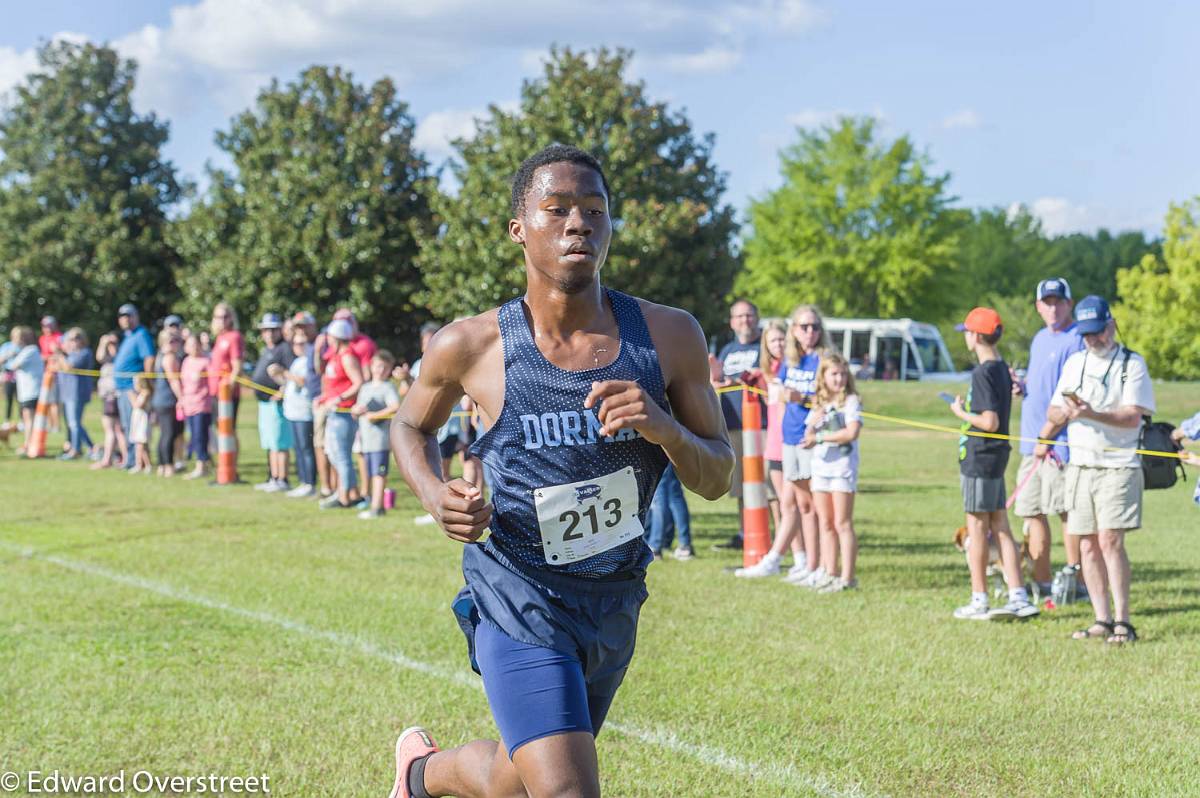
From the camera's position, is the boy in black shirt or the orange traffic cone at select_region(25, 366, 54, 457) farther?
the orange traffic cone at select_region(25, 366, 54, 457)

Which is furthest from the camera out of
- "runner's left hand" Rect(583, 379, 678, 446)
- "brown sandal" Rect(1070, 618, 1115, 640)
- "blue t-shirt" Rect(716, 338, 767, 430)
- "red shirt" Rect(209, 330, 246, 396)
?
"red shirt" Rect(209, 330, 246, 396)

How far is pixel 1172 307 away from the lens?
1892 inches

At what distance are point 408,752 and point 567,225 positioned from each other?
1.97m

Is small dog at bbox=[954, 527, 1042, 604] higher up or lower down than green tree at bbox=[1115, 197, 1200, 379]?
lower down

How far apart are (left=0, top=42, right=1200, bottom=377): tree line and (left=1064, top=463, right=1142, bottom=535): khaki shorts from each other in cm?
3023

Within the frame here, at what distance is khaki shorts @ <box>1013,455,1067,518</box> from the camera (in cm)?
899

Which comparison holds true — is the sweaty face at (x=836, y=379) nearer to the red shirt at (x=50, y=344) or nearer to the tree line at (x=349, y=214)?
the red shirt at (x=50, y=344)

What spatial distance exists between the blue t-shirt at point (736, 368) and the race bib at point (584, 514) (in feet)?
26.4

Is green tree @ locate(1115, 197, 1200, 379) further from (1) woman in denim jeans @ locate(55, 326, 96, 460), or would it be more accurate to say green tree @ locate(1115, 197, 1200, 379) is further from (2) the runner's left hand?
(2) the runner's left hand

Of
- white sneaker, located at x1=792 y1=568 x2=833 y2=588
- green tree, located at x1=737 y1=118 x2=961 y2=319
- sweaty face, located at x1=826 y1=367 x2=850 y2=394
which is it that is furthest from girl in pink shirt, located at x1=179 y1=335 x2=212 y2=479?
green tree, located at x1=737 y1=118 x2=961 y2=319

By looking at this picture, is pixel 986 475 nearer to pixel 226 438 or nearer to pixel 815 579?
pixel 815 579

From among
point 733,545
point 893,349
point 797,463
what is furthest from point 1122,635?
point 893,349

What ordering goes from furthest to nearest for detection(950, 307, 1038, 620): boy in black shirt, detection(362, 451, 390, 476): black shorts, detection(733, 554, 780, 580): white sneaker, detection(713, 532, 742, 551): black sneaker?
detection(362, 451, 390, 476): black shorts < detection(713, 532, 742, 551): black sneaker < detection(733, 554, 780, 580): white sneaker < detection(950, 307, 1038, 620): boy in black shirt

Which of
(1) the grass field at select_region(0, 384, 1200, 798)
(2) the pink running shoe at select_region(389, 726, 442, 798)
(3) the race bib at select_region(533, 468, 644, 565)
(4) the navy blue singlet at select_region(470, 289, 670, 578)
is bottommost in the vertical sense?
(1) the grass field at select_region(0, 384, 1200, 798)
